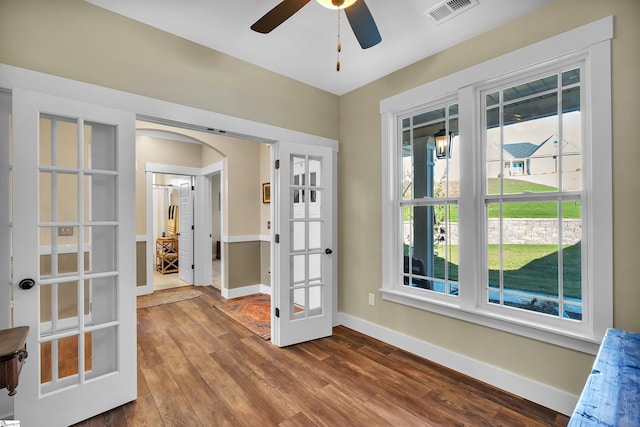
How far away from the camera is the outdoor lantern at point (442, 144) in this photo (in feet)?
8.82

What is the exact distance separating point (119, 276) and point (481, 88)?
10.0ft

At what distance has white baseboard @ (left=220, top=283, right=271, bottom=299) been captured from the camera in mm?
4660

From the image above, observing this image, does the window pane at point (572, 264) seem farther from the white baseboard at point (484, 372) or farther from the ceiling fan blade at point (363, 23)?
the ceiling fan blade at point (363, 23)

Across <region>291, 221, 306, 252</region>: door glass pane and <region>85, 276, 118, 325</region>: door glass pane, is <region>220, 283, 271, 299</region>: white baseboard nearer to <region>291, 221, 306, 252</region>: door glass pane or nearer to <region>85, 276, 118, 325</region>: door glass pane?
<region>291, 221, 306, 252</region>: door glass pane

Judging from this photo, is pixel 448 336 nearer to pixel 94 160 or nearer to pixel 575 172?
pixel 575 172

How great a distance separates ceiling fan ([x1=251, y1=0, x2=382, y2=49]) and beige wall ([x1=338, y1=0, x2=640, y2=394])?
113 centimetres

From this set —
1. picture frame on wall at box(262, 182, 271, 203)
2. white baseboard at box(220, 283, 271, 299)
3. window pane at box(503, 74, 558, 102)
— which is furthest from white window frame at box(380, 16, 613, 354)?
white baseboard at box(220, 283, 271, 299)

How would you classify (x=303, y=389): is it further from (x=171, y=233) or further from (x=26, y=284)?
(x=171, y=233)

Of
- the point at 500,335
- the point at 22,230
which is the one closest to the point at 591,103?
the point at 500,335

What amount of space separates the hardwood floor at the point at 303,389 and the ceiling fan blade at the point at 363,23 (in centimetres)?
239

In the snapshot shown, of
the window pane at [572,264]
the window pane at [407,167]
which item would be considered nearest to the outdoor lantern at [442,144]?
the window pane at [407,167]

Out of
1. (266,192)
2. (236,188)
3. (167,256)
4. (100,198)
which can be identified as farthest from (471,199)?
(167,256)

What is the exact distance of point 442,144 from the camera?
8.98 feet

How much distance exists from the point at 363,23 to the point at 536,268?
2.08 m
